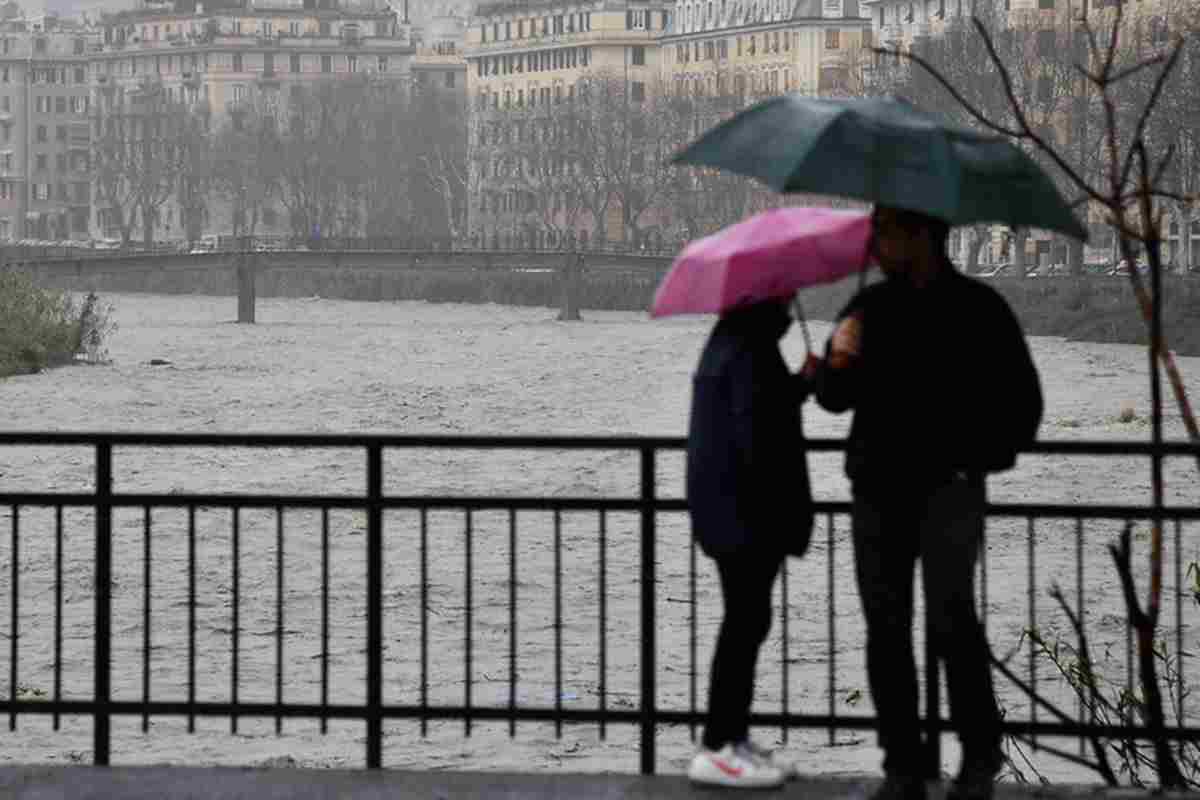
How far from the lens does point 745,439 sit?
579 centimetres

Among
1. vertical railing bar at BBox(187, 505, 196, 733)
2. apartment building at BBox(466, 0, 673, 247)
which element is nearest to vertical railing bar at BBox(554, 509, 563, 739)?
vertical railing bar at BBox(187, 505, 196, 733)

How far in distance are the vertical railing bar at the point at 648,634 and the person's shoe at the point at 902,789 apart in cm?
90

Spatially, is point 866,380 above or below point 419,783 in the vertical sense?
above

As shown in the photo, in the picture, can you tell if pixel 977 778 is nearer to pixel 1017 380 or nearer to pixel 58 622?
pixel 1017 380

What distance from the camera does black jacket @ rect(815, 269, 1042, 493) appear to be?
18.4 ft

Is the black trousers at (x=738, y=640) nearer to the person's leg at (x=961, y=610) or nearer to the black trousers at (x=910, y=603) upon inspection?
the black trousers at (x=910, y=603)

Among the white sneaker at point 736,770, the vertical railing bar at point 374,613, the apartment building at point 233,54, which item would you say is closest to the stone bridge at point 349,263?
the apartment building at point 233,54

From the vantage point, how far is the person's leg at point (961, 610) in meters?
5.71

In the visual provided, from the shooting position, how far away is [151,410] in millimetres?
44906

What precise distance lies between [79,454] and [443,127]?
98.7 m

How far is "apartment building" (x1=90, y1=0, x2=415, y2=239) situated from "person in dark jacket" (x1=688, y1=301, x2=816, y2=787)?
473ft

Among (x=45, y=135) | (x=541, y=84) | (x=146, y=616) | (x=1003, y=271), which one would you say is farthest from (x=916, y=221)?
A: (x=45, y=135)

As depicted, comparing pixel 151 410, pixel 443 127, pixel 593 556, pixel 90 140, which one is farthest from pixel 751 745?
pixel 90 140

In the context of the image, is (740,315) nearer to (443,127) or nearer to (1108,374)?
(1108,374)
